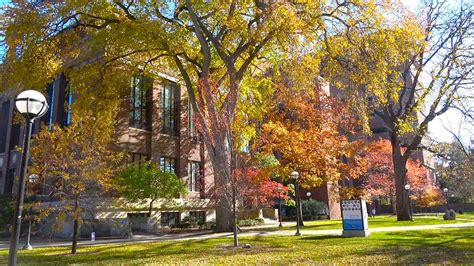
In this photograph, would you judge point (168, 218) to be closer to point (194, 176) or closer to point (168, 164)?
point (168, 164)

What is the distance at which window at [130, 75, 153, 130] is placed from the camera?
28144 mm

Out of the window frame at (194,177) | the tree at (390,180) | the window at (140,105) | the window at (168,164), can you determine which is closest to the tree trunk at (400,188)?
the tree at (390,180)

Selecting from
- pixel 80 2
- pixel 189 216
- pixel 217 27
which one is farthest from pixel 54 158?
pixel 189 216

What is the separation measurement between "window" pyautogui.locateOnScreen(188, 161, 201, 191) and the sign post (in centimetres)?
1613

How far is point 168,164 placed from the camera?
30.3 m

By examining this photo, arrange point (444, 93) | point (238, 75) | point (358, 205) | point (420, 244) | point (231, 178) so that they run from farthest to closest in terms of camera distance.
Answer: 1. point (444, 93)
2. point (238, 75)
3. point (358, 205)
4. point (231, 178)
5. point (420, 244)

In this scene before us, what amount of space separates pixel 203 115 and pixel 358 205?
7.71 meters

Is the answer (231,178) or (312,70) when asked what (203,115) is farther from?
Result: (312,70)

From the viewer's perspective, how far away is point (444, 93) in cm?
2388

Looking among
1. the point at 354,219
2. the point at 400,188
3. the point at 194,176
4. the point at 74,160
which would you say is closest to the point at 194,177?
the point at 194,176

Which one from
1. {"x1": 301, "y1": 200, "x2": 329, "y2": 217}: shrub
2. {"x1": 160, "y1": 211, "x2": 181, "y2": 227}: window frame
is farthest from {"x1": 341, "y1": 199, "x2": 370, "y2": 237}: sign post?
{"x1": 301, "y1": 200, "x2": 329, "y2": 217}: shrub

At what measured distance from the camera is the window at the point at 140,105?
28144mm

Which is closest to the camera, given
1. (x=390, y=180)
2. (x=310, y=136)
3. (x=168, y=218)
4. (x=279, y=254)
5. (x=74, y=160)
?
(x=279, y=254)

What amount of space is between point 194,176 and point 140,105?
7.10 metres
